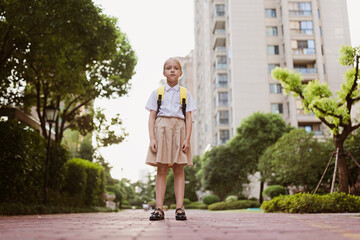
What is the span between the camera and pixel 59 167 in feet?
48.1

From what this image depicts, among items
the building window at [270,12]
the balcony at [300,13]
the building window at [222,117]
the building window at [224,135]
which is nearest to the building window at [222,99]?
the building window at [222,117]

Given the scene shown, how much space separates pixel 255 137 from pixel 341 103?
20397 mm

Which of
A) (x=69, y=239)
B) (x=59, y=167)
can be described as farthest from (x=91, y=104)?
(x=69, y=239)

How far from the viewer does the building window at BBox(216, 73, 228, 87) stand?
158 feet

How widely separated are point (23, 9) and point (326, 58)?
3896 centimetres

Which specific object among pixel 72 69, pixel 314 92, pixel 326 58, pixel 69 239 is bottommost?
pixel 69 239

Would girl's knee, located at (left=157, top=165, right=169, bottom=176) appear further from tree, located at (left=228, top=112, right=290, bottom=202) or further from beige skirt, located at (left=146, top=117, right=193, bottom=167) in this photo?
tree, located at (left=228, top=112, right=290, bottom=202)

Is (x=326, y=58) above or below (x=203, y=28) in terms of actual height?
below

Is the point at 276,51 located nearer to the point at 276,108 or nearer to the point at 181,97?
the point at 276,108

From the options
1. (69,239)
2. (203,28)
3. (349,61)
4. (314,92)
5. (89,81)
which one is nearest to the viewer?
(69,239)

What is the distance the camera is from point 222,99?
47.9m

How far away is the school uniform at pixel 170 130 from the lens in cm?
505

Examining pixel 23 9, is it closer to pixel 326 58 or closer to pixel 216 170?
pixel 216 170

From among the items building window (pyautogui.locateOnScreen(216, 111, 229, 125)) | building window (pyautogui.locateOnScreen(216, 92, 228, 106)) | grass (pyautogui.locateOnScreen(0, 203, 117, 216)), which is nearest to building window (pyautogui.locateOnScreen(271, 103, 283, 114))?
building window (pyautogui.locateOnScreen(216, 111, 229, 125))
